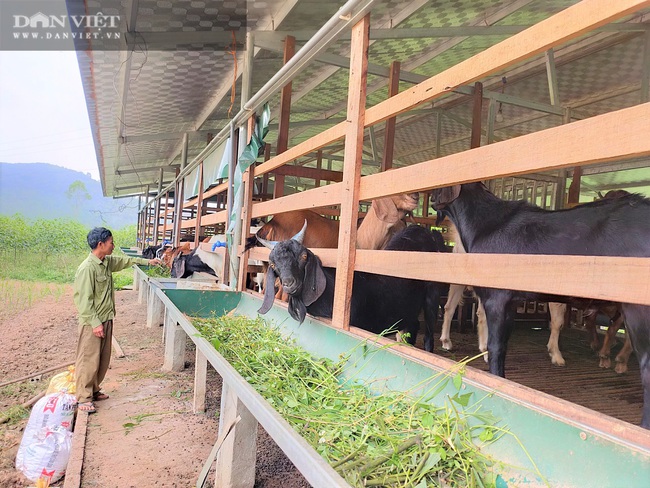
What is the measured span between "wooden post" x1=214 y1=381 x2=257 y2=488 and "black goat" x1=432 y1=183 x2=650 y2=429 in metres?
1.83

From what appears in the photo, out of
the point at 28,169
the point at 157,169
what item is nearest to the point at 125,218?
the point at 28,169

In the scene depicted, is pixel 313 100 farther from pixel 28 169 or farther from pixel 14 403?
pixel 28 169

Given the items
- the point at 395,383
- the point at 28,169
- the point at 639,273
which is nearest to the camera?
the point at 639,273

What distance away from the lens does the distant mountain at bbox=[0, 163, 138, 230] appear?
140m

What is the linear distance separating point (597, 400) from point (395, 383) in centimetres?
259

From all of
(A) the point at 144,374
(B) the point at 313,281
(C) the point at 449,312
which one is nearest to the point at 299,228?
(C) the point at 449,312

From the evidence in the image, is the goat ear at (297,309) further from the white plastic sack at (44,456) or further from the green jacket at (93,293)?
the green jacket at (93,293)

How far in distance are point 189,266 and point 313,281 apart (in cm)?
572

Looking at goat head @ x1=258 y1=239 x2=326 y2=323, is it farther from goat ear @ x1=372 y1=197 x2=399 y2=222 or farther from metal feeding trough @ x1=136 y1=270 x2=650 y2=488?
goat ear @ x1=372 y1=197 x2=399 y2=222

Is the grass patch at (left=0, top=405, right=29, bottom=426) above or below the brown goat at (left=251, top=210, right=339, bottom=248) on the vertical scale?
below

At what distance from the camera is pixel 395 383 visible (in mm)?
2197

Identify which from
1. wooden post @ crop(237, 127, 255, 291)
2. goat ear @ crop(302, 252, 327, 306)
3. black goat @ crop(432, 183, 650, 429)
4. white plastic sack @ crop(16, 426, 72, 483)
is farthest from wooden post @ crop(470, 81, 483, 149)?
white plastic sack @ crop(16, 426, 72, 483)

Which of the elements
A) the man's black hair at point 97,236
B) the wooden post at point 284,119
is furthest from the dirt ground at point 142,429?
the wooden post at point 284,119

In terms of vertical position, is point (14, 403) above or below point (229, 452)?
below
